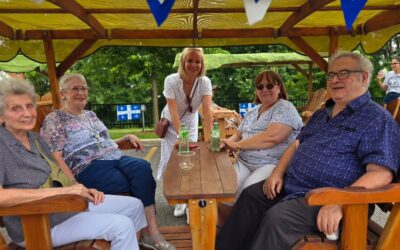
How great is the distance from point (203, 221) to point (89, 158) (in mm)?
1283

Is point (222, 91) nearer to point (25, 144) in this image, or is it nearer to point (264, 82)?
point (264, 82)

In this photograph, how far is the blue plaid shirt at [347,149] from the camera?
1.96 m

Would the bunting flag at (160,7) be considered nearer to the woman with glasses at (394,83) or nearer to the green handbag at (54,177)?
the green handbag at (54,177)

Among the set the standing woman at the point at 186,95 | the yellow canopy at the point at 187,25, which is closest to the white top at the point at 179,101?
the standing woman at the point at 186,95

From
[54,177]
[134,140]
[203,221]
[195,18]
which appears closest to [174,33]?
[195,18]

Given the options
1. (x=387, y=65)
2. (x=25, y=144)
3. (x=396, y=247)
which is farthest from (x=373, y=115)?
(x=387, y=65)

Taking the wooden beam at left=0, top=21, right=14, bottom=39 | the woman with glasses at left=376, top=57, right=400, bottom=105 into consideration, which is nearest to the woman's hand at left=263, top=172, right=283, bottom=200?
the wooden beam at left=0, top=21, right=14, bottom=39

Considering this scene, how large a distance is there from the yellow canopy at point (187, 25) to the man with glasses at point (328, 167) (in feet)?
2.72

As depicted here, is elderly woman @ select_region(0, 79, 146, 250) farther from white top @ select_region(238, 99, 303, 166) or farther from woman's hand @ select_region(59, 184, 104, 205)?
white top @ select_region(238, 99, 303, 166)

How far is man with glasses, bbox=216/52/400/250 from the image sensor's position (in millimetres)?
1917

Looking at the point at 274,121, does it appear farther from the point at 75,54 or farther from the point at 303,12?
the point at 75,54

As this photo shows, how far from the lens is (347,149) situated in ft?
6.77

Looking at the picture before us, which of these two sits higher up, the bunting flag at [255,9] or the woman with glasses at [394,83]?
the bunting flag at [255,9]

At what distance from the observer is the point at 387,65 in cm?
1645
